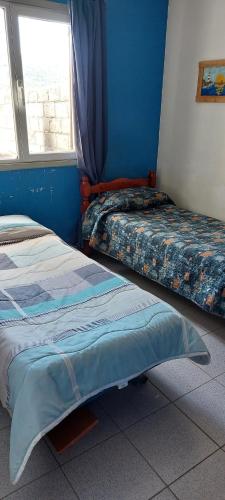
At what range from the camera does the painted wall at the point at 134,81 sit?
9.89 feet

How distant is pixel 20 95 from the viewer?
2.70 metres

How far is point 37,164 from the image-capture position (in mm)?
2914

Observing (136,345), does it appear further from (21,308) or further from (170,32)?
(170,32)

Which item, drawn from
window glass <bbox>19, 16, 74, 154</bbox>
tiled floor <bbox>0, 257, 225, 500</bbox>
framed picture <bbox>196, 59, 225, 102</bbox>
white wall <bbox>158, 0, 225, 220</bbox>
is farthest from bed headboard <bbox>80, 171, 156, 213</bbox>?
tiled floor <bbox>0, 257, 225, 500</bbox>

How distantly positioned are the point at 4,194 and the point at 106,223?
92 centimetres

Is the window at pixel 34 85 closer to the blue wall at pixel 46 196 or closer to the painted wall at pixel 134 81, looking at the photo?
→ the blue wall at pixel 46 196

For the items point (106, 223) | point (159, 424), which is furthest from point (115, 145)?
point (159, 424)

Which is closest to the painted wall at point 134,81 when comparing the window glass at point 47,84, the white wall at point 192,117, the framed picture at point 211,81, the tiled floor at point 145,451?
the white wall at point 192,117

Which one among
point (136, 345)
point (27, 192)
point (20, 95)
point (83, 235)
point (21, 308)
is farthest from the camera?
point (83, 235)

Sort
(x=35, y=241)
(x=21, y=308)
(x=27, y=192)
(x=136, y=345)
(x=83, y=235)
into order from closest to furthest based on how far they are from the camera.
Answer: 1. (x=136, y=345)
2. (x=21, y=308)
3. (x=35, y=241)
4. (x=27, y=192)
5. (x=83, y=235)

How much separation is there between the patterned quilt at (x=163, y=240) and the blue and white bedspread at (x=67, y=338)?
0.67m

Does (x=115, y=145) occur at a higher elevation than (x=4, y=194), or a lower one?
higher

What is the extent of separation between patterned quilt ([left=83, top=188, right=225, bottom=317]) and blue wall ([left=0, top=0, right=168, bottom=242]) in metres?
0.31

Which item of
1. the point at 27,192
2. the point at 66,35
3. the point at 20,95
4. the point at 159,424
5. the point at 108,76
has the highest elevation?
the point at 66,35
